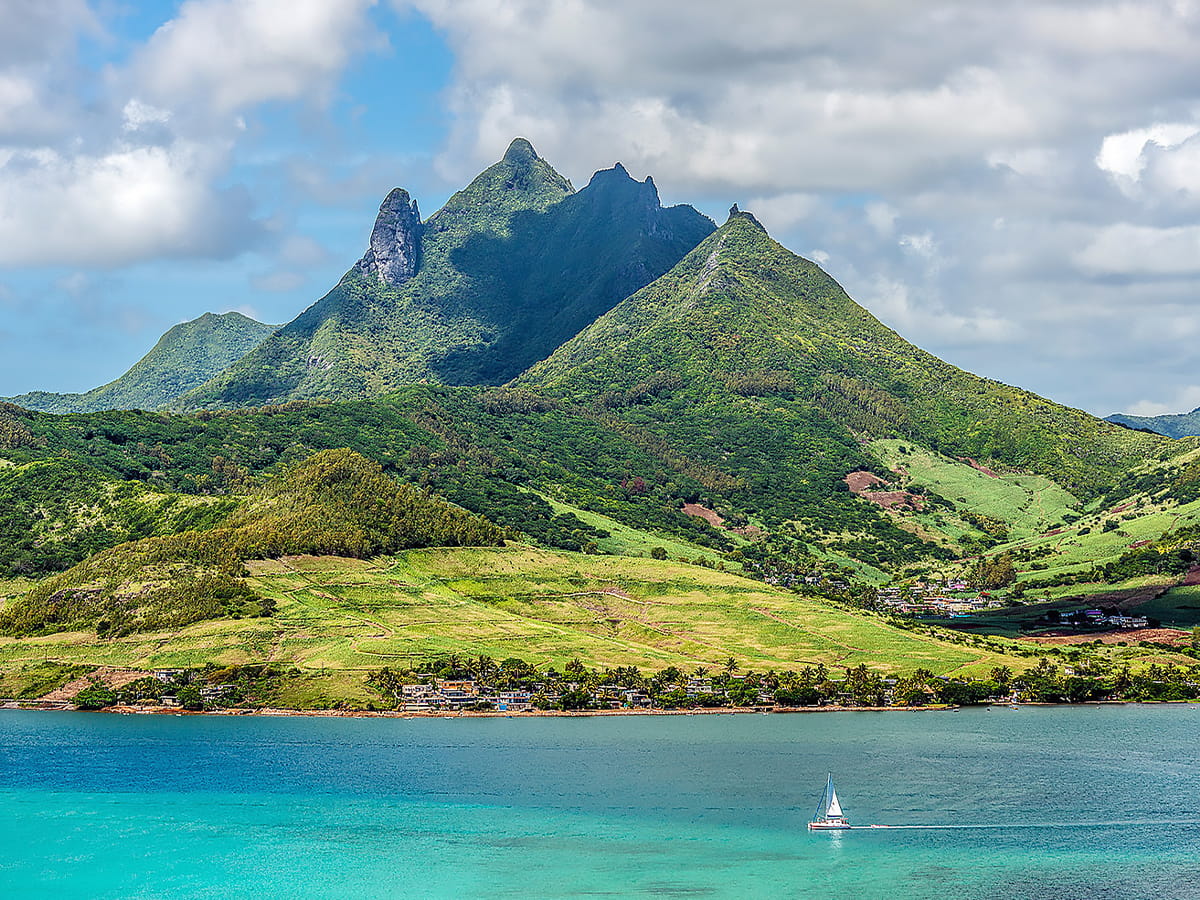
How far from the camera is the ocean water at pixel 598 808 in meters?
90.6

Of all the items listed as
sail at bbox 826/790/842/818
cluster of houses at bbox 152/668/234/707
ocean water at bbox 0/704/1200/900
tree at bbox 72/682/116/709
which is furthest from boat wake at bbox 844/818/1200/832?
tree at bbox 72/682/116/709

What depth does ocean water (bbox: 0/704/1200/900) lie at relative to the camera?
90.6 metres

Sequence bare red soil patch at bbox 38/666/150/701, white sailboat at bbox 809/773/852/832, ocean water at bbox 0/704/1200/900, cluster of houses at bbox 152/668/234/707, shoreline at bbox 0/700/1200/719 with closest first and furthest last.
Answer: ocean water at bbox 0/704/1200/900
white sailboat at bbox 809/773/852/832
shoreline at bbox 0/700/1200/719
cluster of houses at bbox 152/668/234/707
bare red soil patch at bbox 38/666/150/701

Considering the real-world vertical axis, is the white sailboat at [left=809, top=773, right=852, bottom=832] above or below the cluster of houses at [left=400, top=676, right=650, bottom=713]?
below

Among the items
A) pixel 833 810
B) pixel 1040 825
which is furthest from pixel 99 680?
pixel 1040 825

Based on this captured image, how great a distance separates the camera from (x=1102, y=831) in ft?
340

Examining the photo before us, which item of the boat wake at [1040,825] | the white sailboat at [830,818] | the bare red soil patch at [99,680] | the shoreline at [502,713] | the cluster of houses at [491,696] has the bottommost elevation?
the boat wake at [1040,825]

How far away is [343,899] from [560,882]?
1542cm

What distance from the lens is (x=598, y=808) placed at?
368ft

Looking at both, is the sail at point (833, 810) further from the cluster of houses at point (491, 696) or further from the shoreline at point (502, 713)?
the cluster of houses at point (491, 696)

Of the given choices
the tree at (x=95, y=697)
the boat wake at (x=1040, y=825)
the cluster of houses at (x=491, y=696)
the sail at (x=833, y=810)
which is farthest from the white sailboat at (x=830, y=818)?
the tree at (x=95, y=697)

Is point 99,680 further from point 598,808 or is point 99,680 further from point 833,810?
point 833,810

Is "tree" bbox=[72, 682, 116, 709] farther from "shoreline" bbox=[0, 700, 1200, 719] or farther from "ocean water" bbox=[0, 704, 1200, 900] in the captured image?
"ocean water" bbox=[0, 704, 1200, 900]

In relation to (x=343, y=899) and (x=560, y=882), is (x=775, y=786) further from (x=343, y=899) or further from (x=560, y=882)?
(x=343, y=899)
